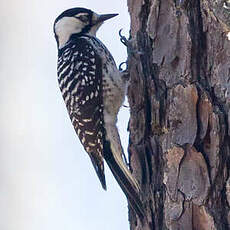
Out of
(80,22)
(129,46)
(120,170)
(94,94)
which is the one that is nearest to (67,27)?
(80,22)

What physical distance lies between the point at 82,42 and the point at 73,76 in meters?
0.31

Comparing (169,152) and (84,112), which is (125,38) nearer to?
(84,112)

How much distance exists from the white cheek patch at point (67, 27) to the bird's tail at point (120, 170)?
2.99ft

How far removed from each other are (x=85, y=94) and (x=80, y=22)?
0.77m

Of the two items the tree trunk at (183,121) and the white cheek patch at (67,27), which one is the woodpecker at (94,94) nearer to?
the white cheek patch at (67,27)

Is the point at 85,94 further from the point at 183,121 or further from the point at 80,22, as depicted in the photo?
the point at 183,121

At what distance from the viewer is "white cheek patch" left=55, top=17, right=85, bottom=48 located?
4.29m

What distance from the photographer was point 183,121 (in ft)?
8.43

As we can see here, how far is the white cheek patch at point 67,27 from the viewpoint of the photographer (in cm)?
429

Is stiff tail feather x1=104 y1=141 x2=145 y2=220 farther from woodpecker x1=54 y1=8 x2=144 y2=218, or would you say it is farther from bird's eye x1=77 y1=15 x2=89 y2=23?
bird's eye x1=77 y1=15 x2=89 y2=23

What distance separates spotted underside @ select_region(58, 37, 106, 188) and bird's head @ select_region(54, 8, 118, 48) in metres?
0.32

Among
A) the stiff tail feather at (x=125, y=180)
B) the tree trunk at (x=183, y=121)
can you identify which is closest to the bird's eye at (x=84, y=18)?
the stiff tail feather at (x=125, y=180)

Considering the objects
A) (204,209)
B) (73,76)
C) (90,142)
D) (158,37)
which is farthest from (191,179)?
(73,76)

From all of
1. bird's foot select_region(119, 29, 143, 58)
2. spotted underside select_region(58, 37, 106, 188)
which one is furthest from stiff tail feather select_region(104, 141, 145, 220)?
bird's foot select_region(119, 29, 143, 58)
